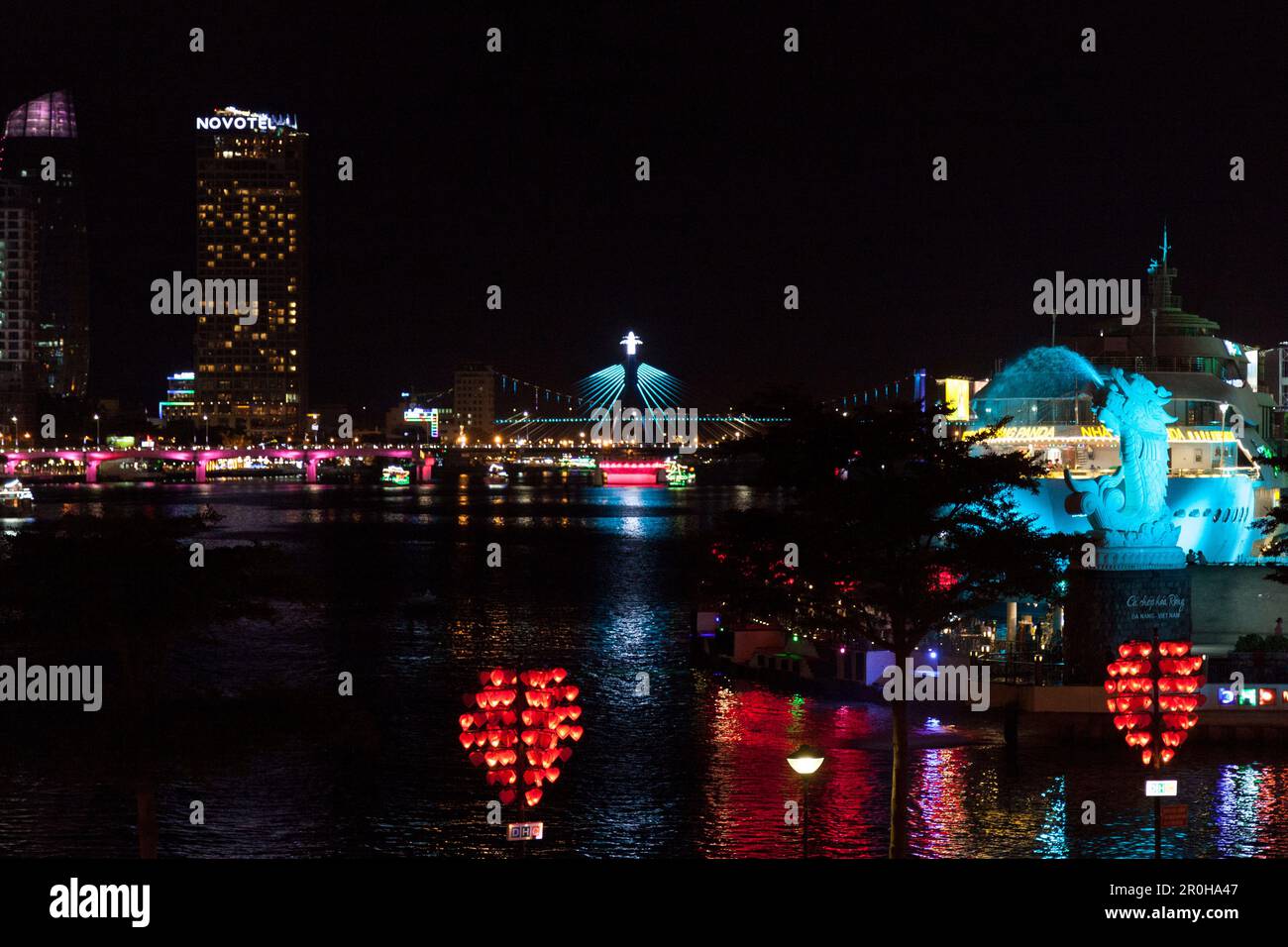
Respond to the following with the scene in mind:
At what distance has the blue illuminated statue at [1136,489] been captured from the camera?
96.4 feet

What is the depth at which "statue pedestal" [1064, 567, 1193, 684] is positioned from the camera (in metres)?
29.1

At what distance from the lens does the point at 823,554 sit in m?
22.2

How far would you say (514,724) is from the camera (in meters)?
16.5

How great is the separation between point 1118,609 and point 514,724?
16.0 metres

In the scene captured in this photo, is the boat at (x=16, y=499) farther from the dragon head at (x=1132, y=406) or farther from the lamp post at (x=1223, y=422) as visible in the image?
the dragon head at (x=1132, y=406)

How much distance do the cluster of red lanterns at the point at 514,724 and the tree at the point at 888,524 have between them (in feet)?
21.1

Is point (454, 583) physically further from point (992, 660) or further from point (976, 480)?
point (976, 480)

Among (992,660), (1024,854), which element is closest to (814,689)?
(992,660)

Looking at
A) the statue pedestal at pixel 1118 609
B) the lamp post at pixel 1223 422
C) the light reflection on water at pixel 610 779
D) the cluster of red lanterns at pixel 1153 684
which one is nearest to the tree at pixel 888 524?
the cluster of red lanterns at pixel 1153 684

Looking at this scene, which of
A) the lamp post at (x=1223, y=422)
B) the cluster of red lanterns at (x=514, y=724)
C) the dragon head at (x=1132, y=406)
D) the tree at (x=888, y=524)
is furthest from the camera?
the lamp post at (x=1223, y=422)

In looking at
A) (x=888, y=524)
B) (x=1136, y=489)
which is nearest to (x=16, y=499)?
(x=1136, y=489)

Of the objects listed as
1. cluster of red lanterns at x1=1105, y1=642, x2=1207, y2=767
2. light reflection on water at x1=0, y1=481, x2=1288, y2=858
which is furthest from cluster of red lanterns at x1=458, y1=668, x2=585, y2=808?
cluster of red lanterns at x1=1105, y1=642, x2=1207, y2=767

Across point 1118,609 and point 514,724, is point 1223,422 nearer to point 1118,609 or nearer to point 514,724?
point 1118,609

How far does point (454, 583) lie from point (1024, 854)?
48371mm
